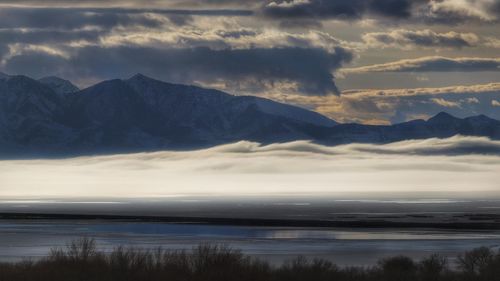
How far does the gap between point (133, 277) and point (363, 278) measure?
11.6 meters

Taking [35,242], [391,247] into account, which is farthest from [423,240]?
[35,242]

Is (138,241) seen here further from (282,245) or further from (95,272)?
(95,272)

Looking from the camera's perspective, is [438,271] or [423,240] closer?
[438,271]

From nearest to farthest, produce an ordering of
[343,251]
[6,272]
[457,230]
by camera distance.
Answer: [6,272], [343,251], [457,230]

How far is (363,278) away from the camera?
5209 cm

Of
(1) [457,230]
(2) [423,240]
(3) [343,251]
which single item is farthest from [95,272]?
(1) [457,230]

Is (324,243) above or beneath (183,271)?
above

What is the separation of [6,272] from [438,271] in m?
23.5

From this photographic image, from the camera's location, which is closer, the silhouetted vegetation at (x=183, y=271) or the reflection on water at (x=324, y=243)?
the silhouetted vegetation at (x=183, y=271)

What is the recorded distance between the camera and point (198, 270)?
50.1m

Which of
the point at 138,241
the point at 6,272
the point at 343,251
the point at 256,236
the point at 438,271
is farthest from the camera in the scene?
the point at 256,236

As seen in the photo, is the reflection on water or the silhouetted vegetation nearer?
the silhouetted vegetation

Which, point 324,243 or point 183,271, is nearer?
point 183,271

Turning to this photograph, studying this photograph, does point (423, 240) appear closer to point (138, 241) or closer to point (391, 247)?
point (391, 247)
